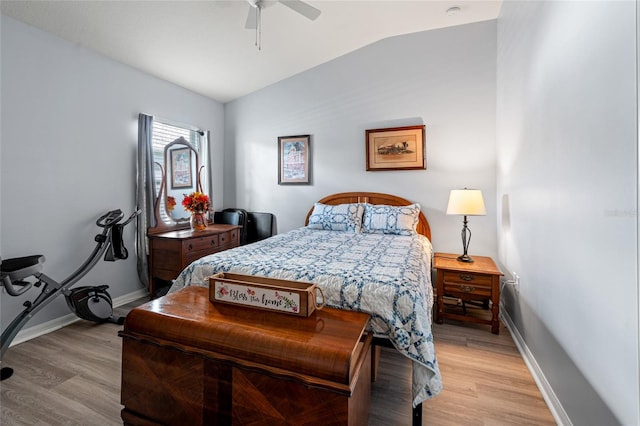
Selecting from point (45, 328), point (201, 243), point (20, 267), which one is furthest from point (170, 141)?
point (45, 328)

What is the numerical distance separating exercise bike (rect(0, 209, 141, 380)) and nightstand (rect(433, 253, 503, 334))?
2.97m

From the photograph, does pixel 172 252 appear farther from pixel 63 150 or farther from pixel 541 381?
pixel 541 381

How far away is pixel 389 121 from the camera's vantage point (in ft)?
12.0

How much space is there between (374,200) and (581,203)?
2.41 metres

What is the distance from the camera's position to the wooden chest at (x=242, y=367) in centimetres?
113

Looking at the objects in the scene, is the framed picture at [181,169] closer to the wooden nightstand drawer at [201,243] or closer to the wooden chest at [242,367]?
the wooden nightstand drawer at [201,243]

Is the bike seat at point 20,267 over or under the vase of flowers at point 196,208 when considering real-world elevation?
under

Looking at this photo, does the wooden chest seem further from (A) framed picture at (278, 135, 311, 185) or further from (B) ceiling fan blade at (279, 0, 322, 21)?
(A) framed picture at (278, 135, 311, 185)

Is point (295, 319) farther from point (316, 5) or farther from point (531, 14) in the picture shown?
point (316, 5)

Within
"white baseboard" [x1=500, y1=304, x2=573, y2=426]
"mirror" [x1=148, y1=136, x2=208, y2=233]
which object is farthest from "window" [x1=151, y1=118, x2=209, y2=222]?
"white baseboard" [x1=500, y1=304, x2=573, y2=426]

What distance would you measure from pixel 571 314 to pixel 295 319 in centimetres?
139

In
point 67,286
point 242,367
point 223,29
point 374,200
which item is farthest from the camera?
point 374,200

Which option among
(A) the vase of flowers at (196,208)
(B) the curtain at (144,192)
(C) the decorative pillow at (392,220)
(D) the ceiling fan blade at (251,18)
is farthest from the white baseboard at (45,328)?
(D) the ceiling fan blade at (251,18)

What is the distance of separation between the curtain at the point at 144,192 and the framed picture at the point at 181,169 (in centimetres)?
38
